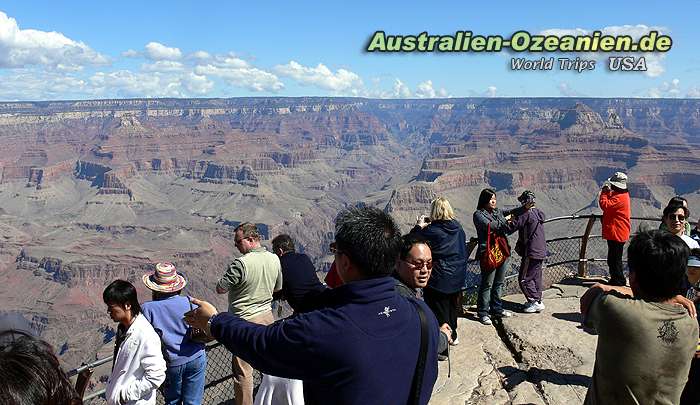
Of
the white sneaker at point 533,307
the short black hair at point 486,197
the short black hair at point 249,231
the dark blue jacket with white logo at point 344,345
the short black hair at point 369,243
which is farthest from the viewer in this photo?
the white sneaker at point 533,307

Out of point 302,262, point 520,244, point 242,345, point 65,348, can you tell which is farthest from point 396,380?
point 65,348

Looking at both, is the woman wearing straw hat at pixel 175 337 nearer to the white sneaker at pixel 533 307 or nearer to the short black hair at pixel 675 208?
the white sneaker at pixel 533 307

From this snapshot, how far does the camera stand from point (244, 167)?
624ft

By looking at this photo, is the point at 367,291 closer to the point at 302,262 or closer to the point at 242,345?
the point at 242,345

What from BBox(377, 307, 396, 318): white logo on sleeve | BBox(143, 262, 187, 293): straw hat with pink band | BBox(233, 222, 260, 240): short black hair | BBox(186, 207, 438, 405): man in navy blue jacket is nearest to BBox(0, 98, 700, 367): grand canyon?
BBox(233, 222, 260, 240): short black hair

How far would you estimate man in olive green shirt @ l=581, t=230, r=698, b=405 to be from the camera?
2309 mm

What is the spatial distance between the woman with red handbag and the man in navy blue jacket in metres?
4.31

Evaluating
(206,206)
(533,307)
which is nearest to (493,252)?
(533,307)

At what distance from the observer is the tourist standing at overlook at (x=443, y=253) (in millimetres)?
5348

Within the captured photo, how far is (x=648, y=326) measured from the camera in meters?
2.29

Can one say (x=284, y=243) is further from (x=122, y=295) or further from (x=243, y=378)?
(x=122, y=295)

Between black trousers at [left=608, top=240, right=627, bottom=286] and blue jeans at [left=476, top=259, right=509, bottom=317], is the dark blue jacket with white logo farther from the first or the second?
Result: black trousers at [left=608, top=240, right=627, bottom=286]

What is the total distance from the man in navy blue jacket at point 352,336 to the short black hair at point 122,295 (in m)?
1.75

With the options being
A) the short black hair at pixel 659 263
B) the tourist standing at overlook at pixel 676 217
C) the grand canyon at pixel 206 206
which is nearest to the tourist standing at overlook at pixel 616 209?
the tourist standing at overlook at pixel 676 217
